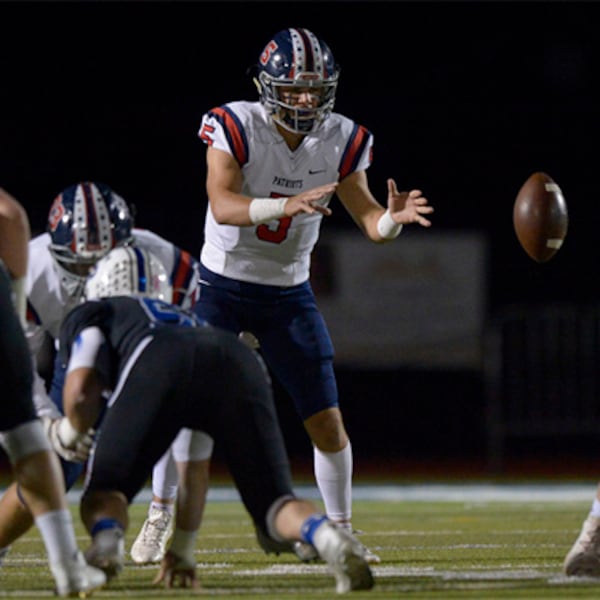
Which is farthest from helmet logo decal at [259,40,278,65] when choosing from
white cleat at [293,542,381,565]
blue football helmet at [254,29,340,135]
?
white cleat at [293,542,381,565]

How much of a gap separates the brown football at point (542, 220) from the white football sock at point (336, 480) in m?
0.91

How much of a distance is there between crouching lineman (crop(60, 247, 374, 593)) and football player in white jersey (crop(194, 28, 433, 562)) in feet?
3.30

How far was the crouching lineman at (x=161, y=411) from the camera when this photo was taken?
122 inches

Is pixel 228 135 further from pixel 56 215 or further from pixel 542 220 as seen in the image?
pixel 542 220

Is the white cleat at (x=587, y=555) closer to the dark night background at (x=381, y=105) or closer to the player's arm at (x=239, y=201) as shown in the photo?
the player's arm at (x=239, y=201)

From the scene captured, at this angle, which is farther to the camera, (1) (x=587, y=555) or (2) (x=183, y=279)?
(2) (x=183, y=279)

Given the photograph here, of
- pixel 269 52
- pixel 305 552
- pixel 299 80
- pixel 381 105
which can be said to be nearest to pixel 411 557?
pixel 305 552

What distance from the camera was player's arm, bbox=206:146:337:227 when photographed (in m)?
3.74

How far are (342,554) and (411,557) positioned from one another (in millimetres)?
1356

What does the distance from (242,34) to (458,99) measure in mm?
2034

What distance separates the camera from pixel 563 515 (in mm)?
6473

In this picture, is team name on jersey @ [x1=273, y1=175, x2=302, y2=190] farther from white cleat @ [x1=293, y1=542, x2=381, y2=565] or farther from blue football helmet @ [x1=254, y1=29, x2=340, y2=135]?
white cleat @ [x1=293, y1=542, x2=381, y2=565]

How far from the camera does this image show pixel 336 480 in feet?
14.2

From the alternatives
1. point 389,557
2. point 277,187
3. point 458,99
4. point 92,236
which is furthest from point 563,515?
point 458,99
